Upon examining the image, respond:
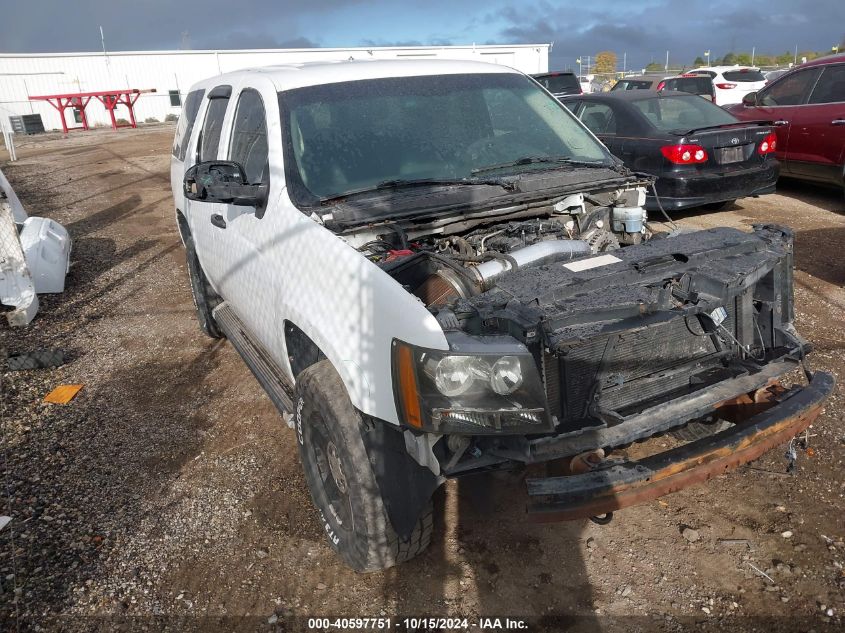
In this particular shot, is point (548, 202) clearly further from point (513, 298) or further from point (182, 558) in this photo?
point (182, 558)

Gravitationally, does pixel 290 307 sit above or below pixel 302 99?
below

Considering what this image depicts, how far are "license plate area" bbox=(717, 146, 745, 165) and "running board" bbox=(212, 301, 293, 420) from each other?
230 inches

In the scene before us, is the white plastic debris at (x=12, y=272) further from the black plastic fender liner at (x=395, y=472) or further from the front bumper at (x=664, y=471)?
the front bumper at (x=664, y=471)

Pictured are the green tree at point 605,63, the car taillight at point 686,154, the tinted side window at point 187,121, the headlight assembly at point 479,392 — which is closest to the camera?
the headlight assembly at point 479,392

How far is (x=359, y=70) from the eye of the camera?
12.3ft

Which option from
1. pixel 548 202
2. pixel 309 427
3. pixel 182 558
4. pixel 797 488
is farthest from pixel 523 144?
pixel 182 558

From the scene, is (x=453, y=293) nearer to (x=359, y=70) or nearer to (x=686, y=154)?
(x=359, y=70)

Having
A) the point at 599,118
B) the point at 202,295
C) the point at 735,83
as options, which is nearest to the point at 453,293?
the point at 202,295

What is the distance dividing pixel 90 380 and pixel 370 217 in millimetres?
3331

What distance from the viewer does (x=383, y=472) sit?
8.29 ft

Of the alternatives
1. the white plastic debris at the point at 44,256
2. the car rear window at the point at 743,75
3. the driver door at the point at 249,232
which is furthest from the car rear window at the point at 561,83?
the driver door at the point at 249,232

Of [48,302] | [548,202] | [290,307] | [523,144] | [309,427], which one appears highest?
A: [523,144]

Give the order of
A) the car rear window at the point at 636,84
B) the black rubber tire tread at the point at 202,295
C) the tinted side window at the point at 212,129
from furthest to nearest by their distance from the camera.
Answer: the car rear window at the point at 636,84 < the black rubber tire tread at the point at 202,295 < the tinted side window at the point at 212,129

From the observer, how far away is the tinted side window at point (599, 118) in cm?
860
